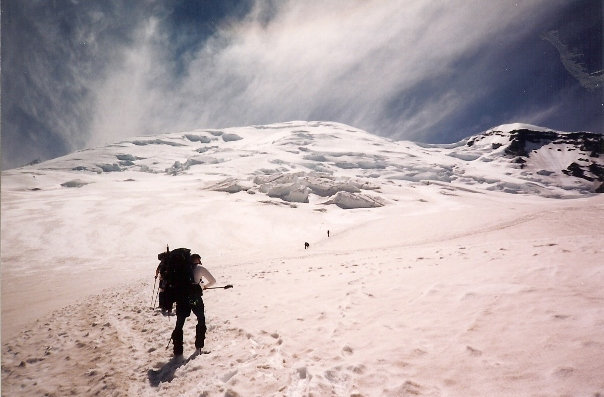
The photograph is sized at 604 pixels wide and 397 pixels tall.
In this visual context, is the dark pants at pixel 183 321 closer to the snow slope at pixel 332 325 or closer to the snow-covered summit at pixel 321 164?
the snow slope at pixel 332 325

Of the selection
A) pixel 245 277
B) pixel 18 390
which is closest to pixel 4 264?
pixel 245 277

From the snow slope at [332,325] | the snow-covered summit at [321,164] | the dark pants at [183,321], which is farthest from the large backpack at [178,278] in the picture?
the snow-covered summit at [321,164]

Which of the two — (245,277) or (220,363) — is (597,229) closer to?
(245,277)

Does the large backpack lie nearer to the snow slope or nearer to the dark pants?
the dark pants

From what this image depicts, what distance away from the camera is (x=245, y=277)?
1422 centimetres

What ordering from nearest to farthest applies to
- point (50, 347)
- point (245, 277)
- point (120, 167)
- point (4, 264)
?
point (50, 347)
point (245, 277)
point (4, 264)
point (120, 167)

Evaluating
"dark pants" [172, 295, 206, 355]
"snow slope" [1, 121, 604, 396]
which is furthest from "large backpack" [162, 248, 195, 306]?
"snow slope" [1, 121, 604, 396]

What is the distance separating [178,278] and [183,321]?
3.02ft

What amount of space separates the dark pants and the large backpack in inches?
6.5

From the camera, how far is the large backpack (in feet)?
20.5

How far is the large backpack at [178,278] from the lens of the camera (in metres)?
6.24

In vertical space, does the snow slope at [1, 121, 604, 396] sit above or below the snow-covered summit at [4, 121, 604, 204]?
below

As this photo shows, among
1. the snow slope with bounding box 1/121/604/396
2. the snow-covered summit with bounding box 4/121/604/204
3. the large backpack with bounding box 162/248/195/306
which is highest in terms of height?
the snow-covered summit with bounding box 4/121/604/204

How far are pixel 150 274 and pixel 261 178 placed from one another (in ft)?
159
